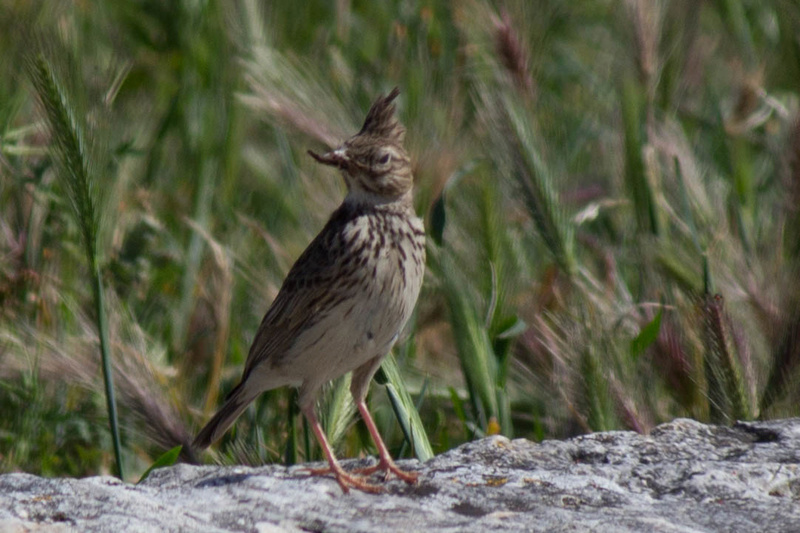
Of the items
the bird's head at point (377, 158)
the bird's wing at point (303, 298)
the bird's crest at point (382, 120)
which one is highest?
the bird's crest at point (382, 120)

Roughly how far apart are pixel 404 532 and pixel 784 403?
166 centimetres

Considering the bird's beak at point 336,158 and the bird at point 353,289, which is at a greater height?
the bird's beak at point 336,158

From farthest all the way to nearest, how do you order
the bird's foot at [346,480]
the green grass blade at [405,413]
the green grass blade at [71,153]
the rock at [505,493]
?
1. the green grass blade at [405,413]
2. the green grass blade at [71,153]
3. the bird's foot at [346,480]
4. the rock at [505,493]

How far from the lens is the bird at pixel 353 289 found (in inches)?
162

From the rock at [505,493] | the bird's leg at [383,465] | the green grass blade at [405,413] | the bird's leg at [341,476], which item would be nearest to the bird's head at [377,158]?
the green grass blade at [405,413]

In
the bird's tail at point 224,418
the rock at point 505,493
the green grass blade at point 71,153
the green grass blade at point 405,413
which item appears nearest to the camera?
the rock at point 505,493

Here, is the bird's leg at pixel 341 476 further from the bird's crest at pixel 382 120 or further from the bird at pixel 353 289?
the bird's crest at pixel 382 120

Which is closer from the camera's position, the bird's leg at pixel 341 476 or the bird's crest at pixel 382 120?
the bird's leg at pixel 341 476

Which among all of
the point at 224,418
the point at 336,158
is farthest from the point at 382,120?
the point at 224,418

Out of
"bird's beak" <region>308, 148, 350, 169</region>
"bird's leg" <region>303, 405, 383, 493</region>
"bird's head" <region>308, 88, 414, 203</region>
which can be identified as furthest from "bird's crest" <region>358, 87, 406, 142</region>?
"bird's leg" <region>303, 405, 383, 493</region>

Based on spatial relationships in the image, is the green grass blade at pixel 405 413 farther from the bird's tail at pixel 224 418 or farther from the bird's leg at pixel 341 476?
the bird's tail at pixel 224 418

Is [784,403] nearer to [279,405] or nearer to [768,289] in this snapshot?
[768,289]

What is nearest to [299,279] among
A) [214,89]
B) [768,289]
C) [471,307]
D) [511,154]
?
[471,307]

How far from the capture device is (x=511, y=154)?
4598 millimetres
